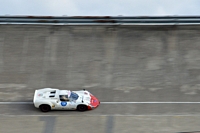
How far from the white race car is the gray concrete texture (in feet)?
4.32

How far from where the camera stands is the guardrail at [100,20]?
2255 cm

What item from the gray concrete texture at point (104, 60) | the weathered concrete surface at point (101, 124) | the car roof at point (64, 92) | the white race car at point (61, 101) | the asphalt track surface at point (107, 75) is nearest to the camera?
the weathered concrete surface at point (101, 124)

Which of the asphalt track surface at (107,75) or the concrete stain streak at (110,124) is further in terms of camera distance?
the asphalt track surface at (107,75)

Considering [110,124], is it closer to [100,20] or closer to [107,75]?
[107,75]

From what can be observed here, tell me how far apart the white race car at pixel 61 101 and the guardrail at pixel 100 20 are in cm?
513

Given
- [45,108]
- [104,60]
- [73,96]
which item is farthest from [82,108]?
[104,60]

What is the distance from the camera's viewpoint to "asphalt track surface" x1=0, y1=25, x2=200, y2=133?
1812cm

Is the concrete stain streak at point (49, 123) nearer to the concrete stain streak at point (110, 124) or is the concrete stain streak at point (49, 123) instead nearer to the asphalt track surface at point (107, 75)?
the asphalt track surface at point (107, 75)

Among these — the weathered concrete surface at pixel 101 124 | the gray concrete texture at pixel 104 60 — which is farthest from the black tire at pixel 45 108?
the gray concrete texture at pixel 104 60

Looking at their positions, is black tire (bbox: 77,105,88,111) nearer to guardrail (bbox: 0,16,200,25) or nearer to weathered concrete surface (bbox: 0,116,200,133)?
weathered concrete surface (bbox: 0,116,200,133)

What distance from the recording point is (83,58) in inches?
851

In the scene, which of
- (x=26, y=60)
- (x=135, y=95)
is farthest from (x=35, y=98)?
(x=135, y=95)

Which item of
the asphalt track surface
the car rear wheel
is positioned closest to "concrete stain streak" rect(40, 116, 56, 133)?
the asphalt track surface

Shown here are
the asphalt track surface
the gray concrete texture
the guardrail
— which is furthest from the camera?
the guardrail
